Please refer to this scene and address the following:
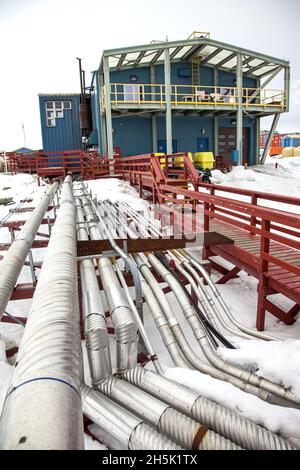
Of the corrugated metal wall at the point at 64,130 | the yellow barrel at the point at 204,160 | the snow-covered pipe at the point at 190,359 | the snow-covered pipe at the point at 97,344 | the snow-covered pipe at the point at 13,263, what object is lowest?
the snow-covered pipe at the point at 190,359

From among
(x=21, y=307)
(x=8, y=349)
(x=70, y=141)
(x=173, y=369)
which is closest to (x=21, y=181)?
(x=70, y=141)

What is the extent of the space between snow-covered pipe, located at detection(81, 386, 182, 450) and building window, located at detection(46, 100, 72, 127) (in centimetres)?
2522

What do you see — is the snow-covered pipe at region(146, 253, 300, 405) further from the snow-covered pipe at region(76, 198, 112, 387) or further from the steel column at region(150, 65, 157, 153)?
the steel column at region(150, 65, 157, 153)

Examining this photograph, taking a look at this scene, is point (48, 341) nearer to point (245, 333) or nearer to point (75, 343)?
point (75, 343)

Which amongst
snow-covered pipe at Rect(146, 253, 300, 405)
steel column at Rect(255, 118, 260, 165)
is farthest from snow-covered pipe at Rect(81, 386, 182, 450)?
steel column at Rect(255, 118, 260, 165)

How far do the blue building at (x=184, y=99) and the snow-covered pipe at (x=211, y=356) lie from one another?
1649 cm

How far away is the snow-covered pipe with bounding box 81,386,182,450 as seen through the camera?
2.27 m

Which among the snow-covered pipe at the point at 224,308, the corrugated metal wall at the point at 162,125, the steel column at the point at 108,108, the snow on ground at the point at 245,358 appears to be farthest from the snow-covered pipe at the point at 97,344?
the corrugated metal wall at the point at 162,125

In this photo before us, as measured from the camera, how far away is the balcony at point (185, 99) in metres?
20.2

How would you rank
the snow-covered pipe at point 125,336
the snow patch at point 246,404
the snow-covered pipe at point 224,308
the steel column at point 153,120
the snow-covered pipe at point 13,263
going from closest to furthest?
the snow patch at point 246,404, the snow-covered pipe at point 13,263, the snow-covered pipe at point 125,336, the snow-covered pipe at point 224,308, the steel column at point 153,120

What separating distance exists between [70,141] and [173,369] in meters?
24.8

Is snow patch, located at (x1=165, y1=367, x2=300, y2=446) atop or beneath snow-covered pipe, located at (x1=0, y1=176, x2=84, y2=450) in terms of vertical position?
beneath

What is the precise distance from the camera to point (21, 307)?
5441 millimetres

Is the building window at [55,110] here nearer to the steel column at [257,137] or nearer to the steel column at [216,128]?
the steel column at [216,128]
